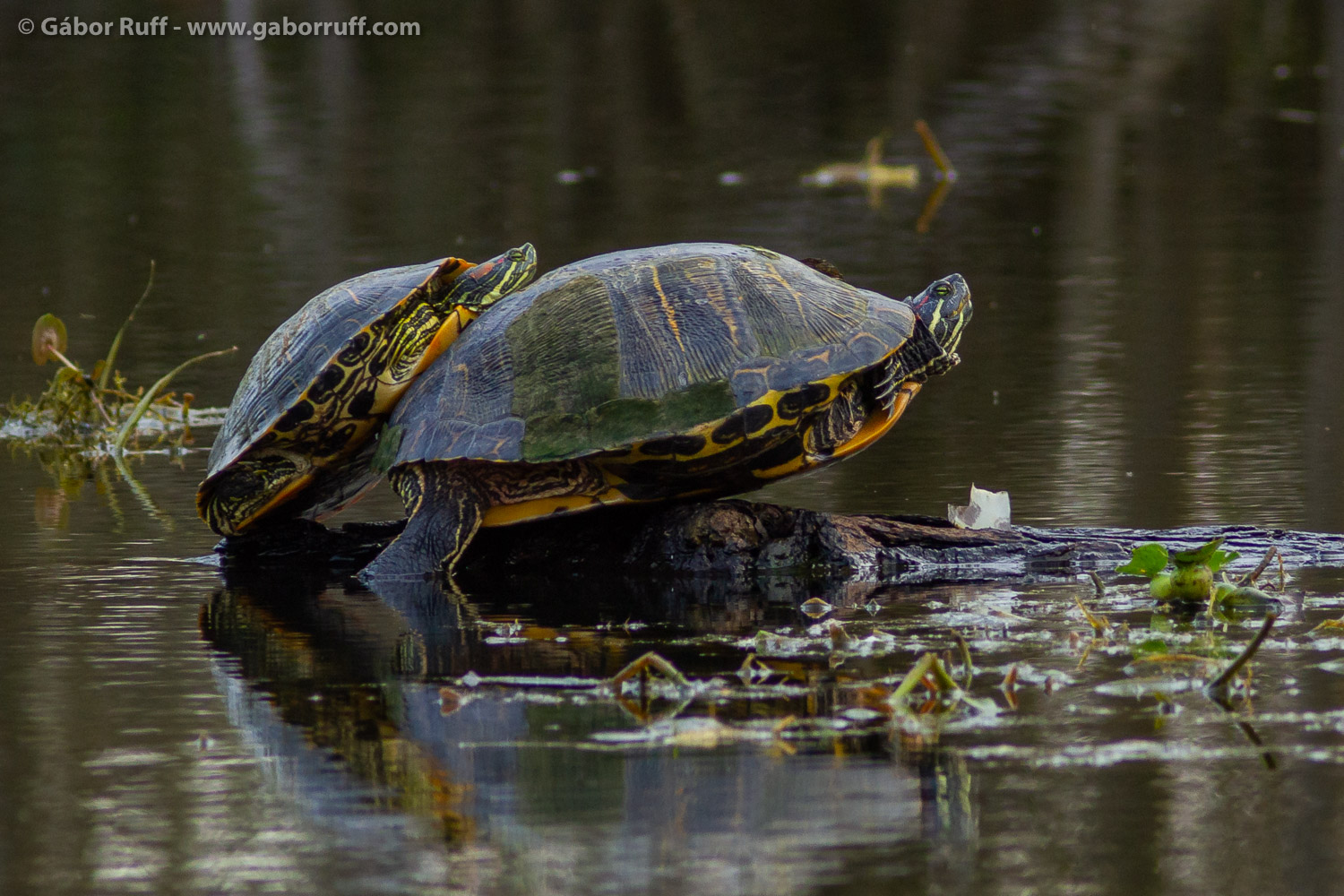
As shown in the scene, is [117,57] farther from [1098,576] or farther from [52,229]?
[1098,576]

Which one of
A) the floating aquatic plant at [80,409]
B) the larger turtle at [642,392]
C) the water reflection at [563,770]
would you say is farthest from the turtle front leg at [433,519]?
the floating aquatic plant at [80,409]

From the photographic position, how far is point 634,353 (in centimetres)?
594

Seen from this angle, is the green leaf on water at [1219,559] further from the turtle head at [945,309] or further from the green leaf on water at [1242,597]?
the turtle head at [945,309]

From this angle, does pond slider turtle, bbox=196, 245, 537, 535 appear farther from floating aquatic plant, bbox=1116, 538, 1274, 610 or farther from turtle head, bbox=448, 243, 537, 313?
floating aquatic plant, bbox=1116, 538, 1274, 610

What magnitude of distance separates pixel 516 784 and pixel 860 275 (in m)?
9.80

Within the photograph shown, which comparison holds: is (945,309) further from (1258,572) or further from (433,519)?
(433,519)

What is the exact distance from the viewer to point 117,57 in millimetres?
31547

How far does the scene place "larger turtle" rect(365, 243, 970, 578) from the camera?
19.1 ft

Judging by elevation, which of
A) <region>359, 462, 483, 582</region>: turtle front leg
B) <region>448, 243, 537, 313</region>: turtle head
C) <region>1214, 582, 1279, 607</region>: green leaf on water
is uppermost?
<region>448, 243, 537, 313</region>: turtle head

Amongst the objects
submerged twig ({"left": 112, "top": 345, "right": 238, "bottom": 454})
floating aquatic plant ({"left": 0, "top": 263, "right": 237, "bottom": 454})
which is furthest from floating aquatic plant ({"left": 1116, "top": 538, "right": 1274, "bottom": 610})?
floating aquatic plant ({"left": 0, "top": 263, "right": 237, "bottom": 454})

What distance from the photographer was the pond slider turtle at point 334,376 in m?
6.16

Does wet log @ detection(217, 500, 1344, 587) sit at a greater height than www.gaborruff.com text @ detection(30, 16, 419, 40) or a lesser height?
lesser

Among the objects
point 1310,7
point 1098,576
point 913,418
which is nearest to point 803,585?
point 1098,576

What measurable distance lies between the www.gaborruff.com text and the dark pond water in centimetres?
1298
